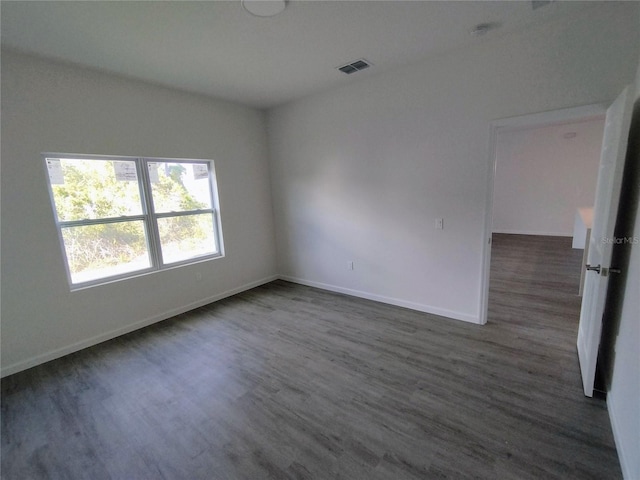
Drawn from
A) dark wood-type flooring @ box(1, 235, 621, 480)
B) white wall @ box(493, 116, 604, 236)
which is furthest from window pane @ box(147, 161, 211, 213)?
white wall @ box(493, 116, 604, 236)

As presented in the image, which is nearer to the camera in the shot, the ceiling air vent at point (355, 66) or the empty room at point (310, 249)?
the empty room at point (310, 249)

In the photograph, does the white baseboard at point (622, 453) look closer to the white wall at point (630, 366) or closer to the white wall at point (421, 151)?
the white wall at point (630, 366)

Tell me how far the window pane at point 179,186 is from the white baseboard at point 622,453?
14.4ft

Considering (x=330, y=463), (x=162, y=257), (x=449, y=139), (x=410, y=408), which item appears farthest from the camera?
(x=162, y=257)

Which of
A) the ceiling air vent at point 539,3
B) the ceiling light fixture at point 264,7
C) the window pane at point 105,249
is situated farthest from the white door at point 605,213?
the window pane at point 105,249

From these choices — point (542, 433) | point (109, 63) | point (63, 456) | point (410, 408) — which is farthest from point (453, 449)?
point (109, 63)

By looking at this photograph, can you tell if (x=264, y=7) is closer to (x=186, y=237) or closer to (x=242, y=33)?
(x=242, y=33)

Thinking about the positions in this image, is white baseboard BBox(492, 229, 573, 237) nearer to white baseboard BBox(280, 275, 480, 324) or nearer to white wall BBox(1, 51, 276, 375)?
white baseboard BBox(280, 275, 480, 324)

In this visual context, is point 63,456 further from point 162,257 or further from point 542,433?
point 542,433

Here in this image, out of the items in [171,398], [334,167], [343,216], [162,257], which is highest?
[334,167]

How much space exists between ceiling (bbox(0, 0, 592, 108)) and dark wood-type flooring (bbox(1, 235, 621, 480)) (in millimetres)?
2821

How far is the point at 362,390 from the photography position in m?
2.17

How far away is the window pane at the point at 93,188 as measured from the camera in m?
2.79

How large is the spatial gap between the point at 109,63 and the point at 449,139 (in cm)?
348
